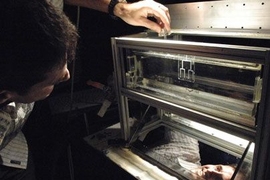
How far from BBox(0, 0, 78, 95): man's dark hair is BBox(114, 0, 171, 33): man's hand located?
537 millimetres

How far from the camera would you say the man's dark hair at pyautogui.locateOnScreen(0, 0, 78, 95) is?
1.86 feet

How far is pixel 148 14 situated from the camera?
110cm

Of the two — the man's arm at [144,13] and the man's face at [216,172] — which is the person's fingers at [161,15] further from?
the man's face at [216,172]

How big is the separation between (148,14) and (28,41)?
67 cm

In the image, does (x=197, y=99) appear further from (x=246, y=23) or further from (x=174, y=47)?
(x=246, y=23)

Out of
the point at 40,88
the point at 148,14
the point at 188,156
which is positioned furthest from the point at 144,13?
the point at 188,156

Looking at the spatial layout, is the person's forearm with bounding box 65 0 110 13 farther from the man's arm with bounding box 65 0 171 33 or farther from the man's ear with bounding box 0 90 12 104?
the man's ear with bounding box 0 90 12 104

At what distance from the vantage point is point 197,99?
3.14ft

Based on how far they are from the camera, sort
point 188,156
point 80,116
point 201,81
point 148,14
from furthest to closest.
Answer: point 80,116
point 188,156
point 148,14
point 201,81

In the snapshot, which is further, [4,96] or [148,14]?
[148,14]

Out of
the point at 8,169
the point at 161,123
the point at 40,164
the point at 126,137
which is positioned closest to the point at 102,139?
the point at 126,137

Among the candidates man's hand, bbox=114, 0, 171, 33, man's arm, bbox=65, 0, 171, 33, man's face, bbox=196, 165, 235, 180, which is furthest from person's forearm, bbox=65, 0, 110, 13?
man's face, bbox=196, 165, 235, 180

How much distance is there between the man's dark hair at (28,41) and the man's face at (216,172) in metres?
0.81

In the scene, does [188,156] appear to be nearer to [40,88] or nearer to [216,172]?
[216,172]
